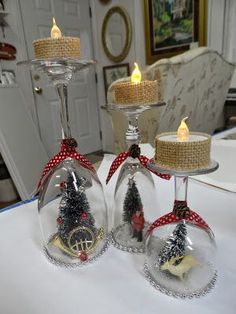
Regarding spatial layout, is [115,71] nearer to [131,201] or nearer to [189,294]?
[131,201]

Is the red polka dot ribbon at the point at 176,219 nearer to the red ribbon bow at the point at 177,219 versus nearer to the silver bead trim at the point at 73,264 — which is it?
the red ribbon bow at the point at 177,219

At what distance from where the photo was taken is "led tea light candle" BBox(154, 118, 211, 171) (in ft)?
1.09

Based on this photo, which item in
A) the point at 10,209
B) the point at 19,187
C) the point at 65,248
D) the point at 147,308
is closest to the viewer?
the point at 147,308

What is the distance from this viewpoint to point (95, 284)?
40cm

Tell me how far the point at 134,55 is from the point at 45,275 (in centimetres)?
→ 295

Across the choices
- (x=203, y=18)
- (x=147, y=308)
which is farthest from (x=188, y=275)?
(x=203, y=18)

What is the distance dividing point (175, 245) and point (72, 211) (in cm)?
18

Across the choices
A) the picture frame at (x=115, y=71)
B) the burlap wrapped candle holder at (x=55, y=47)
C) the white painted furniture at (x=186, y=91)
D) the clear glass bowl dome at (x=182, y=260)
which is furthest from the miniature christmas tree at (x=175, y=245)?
the picture frame at (x=115, y=71)

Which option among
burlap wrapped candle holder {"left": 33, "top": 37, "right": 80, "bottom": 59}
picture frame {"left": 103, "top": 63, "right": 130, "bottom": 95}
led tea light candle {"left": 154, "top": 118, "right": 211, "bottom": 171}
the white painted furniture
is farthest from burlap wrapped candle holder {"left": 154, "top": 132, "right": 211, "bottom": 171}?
picture frame {"left": 103, "top": 63, "right": 130, "bottom": 95}

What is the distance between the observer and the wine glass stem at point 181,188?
0.38m

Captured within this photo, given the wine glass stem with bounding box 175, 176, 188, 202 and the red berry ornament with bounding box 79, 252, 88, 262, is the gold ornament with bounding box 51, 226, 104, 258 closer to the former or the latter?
the red berry ornament with bounding box 79, 252, 88, 262

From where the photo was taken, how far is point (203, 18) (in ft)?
7.84

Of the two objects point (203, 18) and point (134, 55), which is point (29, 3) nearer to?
point (134, 55)

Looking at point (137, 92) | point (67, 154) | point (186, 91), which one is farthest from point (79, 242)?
point (186, 91)
